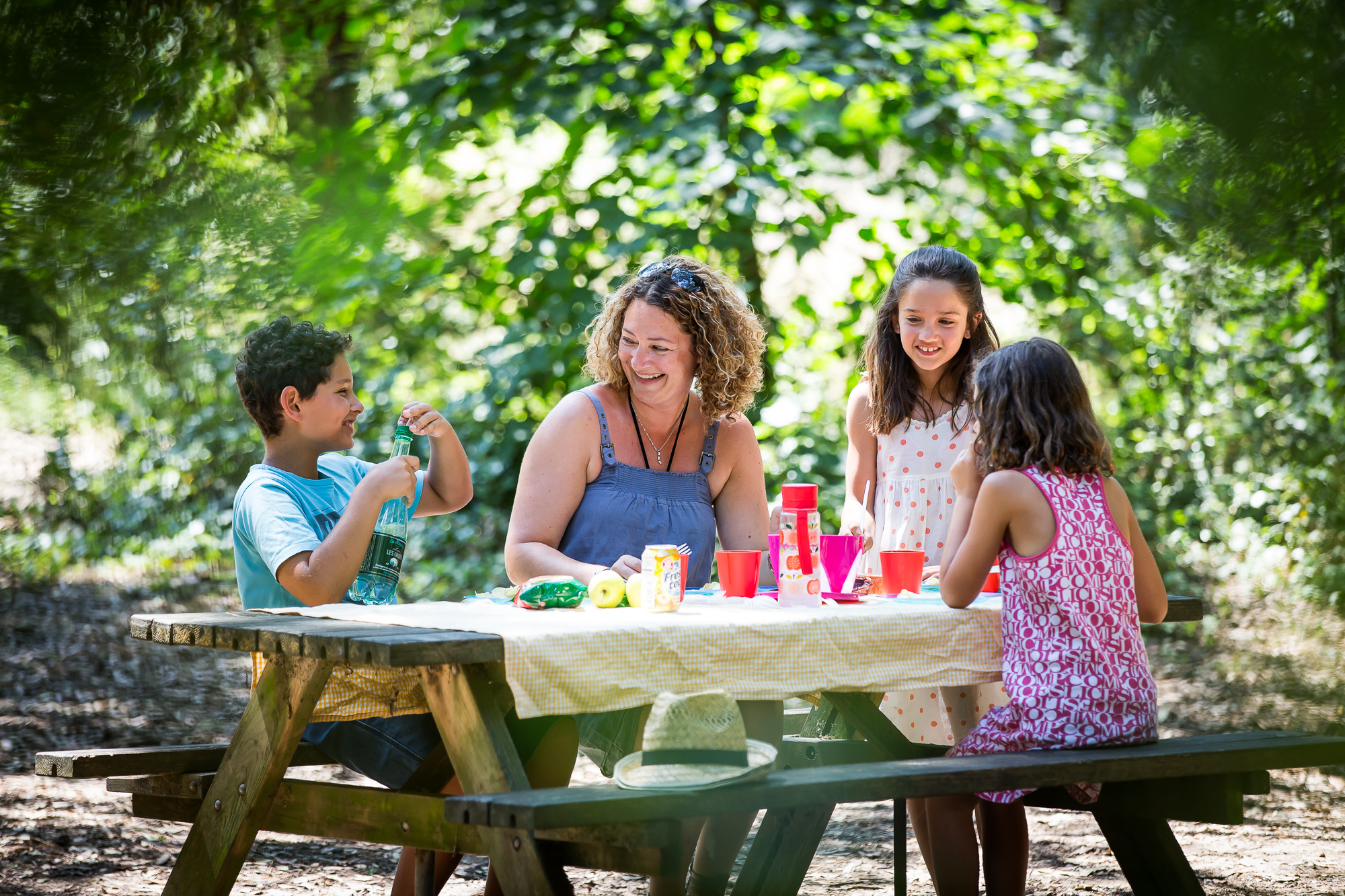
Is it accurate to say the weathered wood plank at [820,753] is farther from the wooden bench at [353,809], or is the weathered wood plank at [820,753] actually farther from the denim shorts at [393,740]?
the wooden bench at [353,809]

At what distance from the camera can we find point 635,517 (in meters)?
3.03

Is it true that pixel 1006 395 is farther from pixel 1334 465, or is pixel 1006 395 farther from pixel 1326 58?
pixel 1334 465

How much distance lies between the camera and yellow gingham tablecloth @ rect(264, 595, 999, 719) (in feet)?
6.63

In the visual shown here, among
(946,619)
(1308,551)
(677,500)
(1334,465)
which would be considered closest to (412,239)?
(677,500)

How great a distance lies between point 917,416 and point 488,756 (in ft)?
5.10

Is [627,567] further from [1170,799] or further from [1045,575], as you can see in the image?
[1170,799]

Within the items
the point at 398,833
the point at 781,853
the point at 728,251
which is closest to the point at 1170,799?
the point at 781,853

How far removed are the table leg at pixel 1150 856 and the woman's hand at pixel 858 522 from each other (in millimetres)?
834

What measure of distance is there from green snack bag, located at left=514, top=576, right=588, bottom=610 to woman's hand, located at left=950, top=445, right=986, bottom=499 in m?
0.75

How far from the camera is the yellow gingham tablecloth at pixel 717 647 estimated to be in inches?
79.5

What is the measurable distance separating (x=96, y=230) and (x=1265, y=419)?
233 inches

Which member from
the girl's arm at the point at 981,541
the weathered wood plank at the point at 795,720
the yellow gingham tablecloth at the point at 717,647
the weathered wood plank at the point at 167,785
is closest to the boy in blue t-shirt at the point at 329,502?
the yellow gingham tablecloth at the point at 717,647

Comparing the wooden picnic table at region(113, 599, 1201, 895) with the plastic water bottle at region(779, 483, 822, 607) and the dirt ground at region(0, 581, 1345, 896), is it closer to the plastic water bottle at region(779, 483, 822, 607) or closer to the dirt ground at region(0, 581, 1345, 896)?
the plastic water bottle at region(779, 483, 822, 607)

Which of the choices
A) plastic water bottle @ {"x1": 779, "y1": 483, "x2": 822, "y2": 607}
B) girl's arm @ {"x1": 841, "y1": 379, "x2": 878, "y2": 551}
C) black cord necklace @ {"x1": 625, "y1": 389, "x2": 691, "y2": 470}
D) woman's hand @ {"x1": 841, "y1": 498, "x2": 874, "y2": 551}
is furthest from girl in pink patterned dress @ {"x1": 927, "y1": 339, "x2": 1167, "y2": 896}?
black cord necklace @ {"x1": 625, "y1": 389, "x2": 691, "y2": 470}
